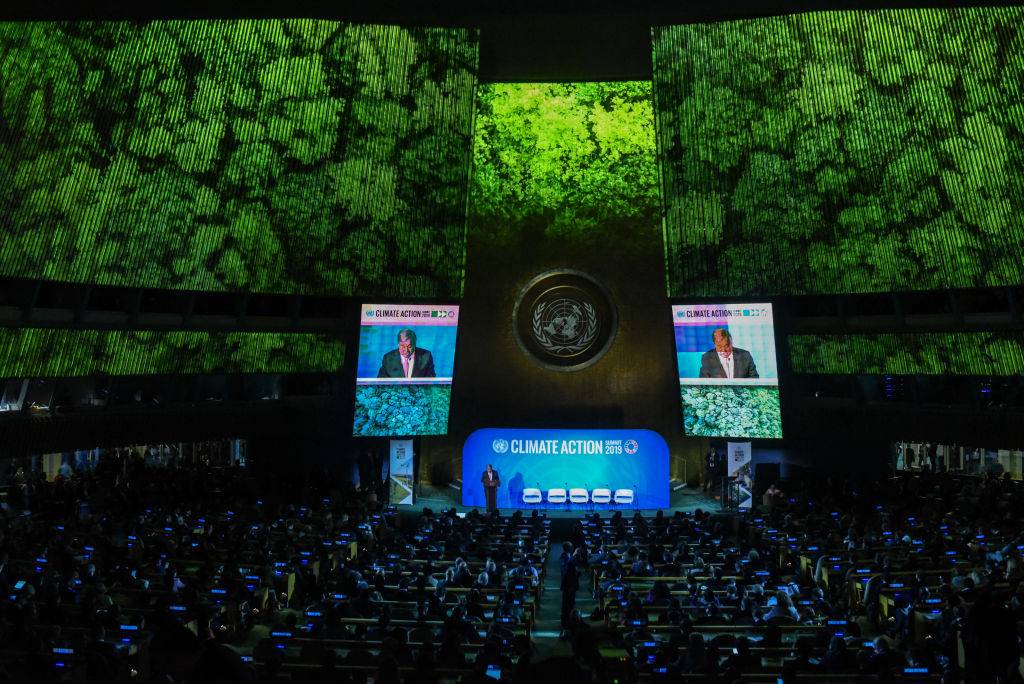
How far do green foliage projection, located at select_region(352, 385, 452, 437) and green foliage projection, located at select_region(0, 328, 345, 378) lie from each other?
1.41 meters

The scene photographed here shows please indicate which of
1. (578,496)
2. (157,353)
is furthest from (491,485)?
(157,353)

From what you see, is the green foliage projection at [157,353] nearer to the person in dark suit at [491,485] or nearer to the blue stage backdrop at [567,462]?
the blue stage backdrop at [567,462]

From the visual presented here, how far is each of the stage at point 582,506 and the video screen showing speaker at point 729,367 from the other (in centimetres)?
215

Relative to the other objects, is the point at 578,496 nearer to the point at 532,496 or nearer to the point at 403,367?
the point at 532,496

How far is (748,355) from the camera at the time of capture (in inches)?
895

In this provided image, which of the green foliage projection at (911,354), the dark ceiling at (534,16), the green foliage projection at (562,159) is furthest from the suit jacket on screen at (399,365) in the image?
the green foliage projection at (911,354)

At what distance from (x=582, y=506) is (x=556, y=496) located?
0.63 metres

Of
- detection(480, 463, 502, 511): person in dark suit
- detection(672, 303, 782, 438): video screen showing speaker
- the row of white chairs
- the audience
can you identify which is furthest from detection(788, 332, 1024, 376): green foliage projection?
detection(480, 463, 502, 511): person in dark suit

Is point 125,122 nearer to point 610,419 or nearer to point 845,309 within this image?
point 610,419

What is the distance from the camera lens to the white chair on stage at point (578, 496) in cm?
2405

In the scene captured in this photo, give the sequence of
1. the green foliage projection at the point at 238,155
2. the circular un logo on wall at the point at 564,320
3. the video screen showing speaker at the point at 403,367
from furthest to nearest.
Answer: the circular un logo on wall at the point at 564,320 → the video screen showing speaker at the point at 403,367 → the green foliage projection at the point at 238,155

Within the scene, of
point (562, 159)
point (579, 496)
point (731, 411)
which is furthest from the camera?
point (562, 159)

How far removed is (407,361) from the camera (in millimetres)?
23344

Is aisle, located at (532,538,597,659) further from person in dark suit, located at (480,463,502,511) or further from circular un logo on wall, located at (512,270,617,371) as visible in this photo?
circular un logo on wall, located at (512,270,617,371)
